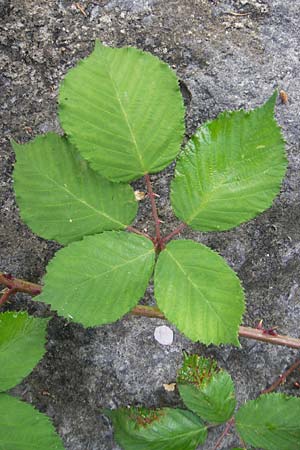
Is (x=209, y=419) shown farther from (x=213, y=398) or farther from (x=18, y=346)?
(x=18, y=346)

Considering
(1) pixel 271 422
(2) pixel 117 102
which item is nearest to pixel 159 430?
(1) pixel 271 422

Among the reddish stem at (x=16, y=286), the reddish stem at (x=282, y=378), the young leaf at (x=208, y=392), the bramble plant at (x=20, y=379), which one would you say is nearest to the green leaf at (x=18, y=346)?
the bramble plant at (x=20, y=379)

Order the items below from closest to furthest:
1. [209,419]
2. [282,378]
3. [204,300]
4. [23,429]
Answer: [204,300]
[23,429]
[209,419]
[282,378]

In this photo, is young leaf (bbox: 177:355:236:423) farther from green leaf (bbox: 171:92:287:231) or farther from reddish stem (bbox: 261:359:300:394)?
green leaf (bbox: 171:92:287:231)

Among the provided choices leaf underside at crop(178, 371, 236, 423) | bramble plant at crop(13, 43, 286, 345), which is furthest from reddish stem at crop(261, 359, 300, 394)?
bramble plant at crop(13, 43, 286, 345)

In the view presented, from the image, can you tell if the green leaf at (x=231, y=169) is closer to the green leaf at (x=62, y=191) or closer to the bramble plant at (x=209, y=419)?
the green leaf at (x=62, y=191)

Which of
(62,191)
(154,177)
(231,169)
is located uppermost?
(231,169)
